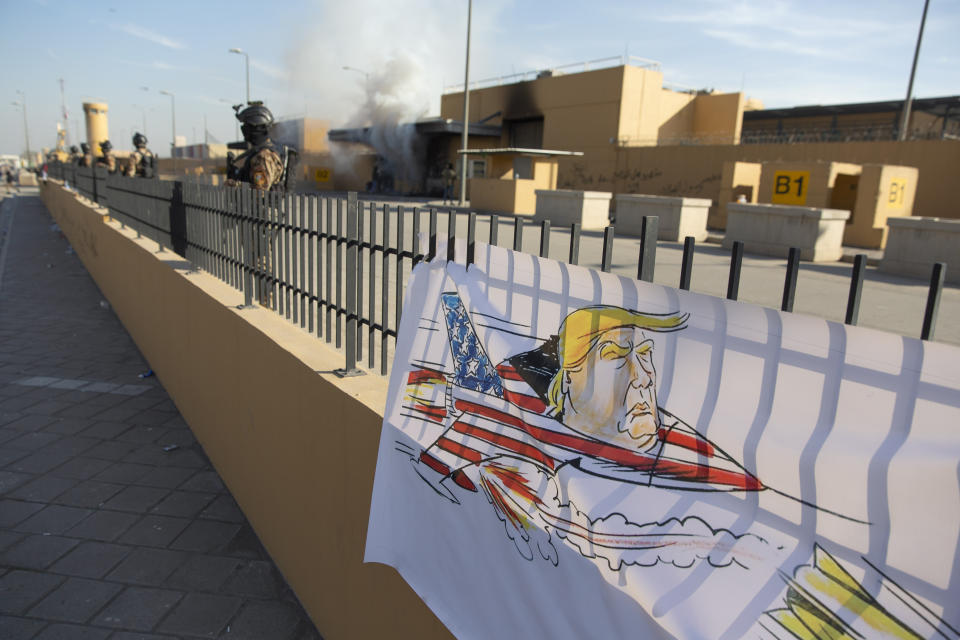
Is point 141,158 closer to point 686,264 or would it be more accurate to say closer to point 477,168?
point 686,264

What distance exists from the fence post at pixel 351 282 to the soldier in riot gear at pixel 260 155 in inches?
127

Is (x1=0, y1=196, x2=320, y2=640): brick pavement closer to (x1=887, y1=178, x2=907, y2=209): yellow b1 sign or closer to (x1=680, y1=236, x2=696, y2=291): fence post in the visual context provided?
(x1=680, y1=236, x2=696, y2=291): fence post

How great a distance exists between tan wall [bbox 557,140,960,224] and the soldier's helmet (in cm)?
2308

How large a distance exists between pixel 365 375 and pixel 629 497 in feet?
6.22

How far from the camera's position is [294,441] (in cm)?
352

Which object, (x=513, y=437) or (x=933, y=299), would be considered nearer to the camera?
(x=933, y=299)

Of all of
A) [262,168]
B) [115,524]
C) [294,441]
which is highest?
[262,168]

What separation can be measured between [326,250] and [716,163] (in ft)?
89.3

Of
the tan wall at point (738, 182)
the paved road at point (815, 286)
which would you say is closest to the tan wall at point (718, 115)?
the tan wall at point (738, 182)

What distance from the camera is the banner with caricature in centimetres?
111

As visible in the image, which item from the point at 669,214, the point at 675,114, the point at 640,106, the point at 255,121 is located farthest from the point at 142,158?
the point at 675,114

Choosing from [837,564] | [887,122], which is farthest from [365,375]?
[887,122]

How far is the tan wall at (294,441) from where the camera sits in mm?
2783

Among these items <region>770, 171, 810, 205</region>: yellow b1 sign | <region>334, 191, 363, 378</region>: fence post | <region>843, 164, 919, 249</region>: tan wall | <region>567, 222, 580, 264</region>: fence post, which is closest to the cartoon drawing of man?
<region>567, 222, 580, 264</region>: fence post
